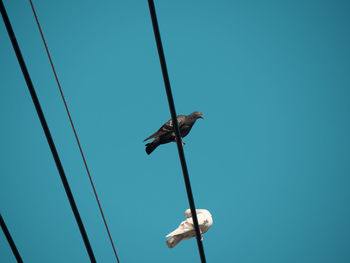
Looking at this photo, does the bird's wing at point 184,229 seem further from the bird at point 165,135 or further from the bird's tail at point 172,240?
the bird at point 165,135

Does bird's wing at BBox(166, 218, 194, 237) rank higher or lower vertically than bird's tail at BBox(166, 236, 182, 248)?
higher

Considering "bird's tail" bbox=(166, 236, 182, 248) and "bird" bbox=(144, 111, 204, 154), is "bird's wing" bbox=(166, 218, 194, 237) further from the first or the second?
"bird" bbox=(144, 111, 204, 154)

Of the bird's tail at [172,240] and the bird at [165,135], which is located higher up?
the bird at [165,135]

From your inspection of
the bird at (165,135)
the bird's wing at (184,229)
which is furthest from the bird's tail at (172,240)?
the bird at (165,135)

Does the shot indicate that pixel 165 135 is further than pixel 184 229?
Yes

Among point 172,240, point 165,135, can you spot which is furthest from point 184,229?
point 165,135

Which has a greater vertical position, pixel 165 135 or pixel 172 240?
pixel 165 135

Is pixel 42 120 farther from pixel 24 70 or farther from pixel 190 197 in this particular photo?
pixel 190 197

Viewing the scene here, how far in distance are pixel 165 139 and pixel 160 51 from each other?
91.0 inches

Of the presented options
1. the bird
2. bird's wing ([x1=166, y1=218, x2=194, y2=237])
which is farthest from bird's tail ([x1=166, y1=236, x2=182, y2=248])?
the bird

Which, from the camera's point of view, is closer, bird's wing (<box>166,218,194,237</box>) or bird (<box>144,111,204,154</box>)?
bird's wing (<box>166,218,194,237</box>)

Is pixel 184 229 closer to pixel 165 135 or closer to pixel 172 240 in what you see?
pixel 172 240

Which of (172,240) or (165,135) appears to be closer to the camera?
(172,240)

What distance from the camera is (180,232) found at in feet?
9.98
